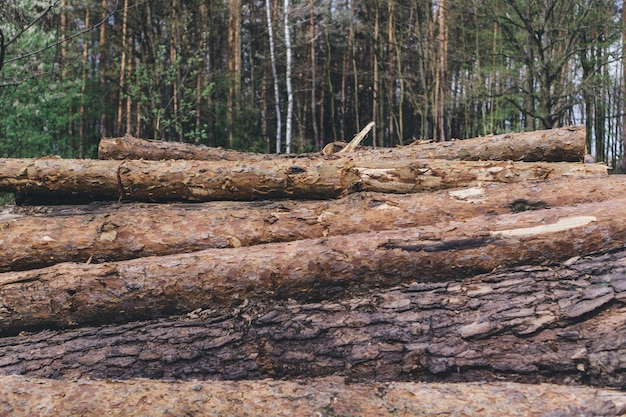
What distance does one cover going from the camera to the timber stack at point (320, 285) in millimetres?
2227

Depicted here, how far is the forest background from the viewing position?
12.1 meters

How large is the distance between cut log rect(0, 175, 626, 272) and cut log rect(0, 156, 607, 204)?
224mm

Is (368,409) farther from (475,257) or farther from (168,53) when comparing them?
(168,53)

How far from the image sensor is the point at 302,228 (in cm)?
310

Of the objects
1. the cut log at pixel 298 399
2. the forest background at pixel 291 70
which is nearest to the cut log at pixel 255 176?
the cut log at pixel 298 399

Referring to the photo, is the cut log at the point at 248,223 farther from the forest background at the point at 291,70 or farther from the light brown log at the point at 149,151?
the forest background at the point at 291,70

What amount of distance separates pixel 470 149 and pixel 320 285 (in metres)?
1.82

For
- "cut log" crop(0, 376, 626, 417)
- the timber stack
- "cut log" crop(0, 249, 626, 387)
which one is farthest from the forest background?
"cut log" crop(0, 376, 626, 417)

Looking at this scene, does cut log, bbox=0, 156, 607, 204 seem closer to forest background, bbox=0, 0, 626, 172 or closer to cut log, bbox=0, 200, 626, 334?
cut log, bbox=0, 200, 626, 334

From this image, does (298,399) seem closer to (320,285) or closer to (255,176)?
(320,285)

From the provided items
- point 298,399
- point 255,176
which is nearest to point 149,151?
point 255,176

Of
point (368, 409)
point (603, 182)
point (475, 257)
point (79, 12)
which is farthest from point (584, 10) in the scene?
point (79, 12)

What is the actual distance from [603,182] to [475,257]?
4.11 ft

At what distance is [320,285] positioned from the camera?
275 centimetres
